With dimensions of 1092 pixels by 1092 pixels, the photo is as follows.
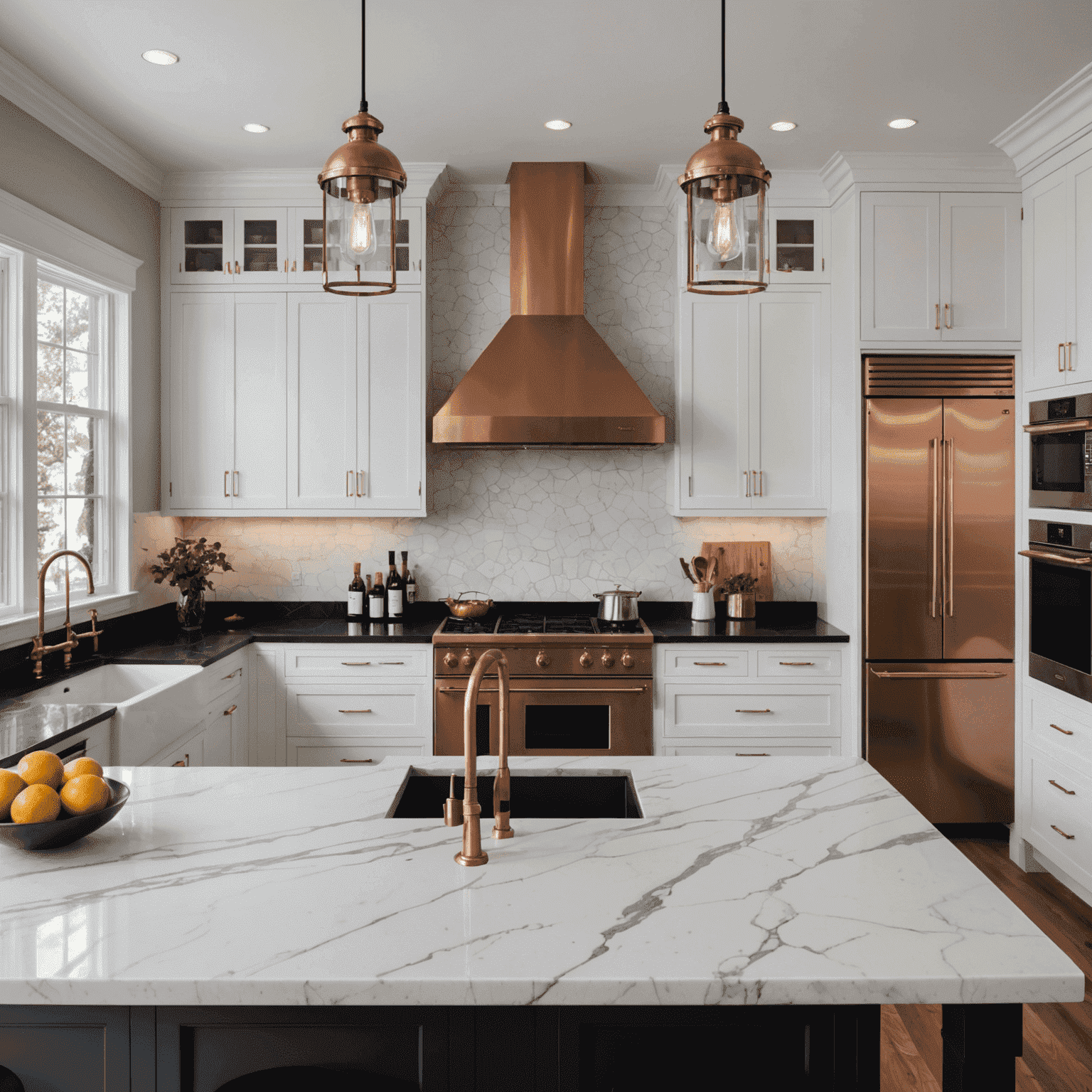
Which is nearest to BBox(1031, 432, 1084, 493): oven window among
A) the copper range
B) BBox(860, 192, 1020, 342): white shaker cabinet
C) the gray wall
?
BBox(860, 192, 1020, 342): white shaker cabinet

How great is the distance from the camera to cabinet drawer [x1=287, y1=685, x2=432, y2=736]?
12.7ft

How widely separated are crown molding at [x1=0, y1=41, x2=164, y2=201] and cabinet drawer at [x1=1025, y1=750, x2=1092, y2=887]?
14.7 ft

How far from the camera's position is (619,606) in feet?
13.1

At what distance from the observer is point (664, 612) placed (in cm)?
445

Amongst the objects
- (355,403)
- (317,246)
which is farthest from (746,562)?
(317,246)

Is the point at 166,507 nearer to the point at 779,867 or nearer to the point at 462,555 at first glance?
the point at 462,555

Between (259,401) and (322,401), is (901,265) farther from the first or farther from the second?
(259,401)

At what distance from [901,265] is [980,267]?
0.33m

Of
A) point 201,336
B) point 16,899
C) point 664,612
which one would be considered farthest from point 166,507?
point 16,899

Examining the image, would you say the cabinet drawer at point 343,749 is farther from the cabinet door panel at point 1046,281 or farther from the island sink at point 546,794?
the cabinet door panel at point 1046,281

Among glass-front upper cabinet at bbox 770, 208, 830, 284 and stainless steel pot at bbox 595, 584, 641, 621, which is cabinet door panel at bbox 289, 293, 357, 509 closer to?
stainless steel pot at bbox 595, 584, 641, 621

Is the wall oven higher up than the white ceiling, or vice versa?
the white ceiling

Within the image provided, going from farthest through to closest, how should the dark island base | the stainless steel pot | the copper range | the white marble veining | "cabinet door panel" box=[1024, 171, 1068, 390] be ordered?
the stainless steel pot
the copper range
"cabinet door panel" box=[1024, 171, 1068, 390]
the dark island base
the white marble veining

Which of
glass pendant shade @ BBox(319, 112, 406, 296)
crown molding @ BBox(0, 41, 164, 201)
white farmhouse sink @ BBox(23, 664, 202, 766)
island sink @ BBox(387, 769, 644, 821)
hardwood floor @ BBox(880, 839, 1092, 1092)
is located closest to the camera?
glass pendant shade @ BBox(319, 112, 406, 296)
